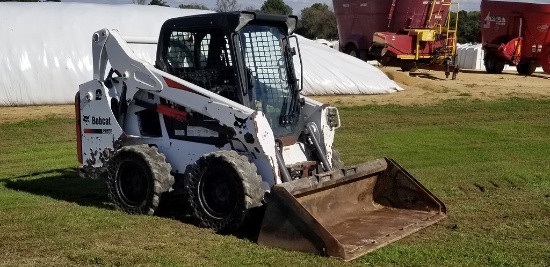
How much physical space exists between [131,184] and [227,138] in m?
1.39

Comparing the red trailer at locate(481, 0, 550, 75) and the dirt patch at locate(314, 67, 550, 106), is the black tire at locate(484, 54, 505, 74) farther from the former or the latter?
the dirt patch at locate(314, 67, 550, 106)

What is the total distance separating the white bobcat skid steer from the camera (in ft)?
26.5

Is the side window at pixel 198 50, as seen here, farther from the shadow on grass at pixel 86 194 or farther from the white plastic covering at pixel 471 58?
the white plastic covering at pixel 471 58

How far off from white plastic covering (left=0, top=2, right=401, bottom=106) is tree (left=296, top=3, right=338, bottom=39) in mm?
47733

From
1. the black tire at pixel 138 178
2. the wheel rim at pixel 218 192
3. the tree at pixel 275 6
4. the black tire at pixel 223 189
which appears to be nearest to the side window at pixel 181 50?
the black tire at pixel 138 178

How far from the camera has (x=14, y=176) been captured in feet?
39.0

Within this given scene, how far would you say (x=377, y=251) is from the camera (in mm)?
7430

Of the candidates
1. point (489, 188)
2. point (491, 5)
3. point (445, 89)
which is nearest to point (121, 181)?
point (489, 188)

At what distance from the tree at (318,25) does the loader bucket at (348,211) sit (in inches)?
2465

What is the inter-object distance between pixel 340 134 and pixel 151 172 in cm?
806

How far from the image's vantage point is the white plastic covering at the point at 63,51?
822 inches

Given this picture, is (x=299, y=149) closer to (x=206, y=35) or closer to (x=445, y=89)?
(x=206, y=35)

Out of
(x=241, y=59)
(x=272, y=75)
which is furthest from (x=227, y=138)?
(x=272, y=75)

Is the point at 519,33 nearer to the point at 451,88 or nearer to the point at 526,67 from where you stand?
the point at 526,67
